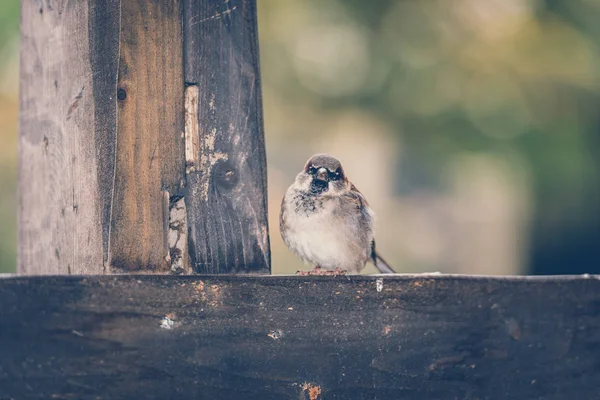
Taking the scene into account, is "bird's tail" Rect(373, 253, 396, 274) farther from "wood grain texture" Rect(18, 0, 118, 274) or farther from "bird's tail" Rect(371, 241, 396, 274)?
"wood grain texture" Rect(18, 0, 118, 274)

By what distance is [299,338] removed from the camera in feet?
5.07

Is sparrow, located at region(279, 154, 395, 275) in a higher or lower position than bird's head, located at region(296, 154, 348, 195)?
lower


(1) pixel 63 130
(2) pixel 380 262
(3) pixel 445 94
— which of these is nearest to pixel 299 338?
(1) pixel 63 130

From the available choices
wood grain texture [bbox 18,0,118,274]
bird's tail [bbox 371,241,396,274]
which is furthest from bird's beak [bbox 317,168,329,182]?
wood grain texture [bbox 18,0,118,274]

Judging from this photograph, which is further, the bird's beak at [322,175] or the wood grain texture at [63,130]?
the bird's beak at [322,175]

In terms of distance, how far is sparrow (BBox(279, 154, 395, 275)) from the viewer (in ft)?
12.0

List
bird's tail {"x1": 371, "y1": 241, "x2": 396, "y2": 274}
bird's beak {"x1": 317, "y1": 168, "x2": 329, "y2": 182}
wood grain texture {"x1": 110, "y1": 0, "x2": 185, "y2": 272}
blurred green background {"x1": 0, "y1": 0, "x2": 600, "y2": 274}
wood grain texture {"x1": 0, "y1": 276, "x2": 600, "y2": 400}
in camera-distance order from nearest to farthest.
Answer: wood grain texture {"x1": 0, "y1": 276, "x2": 600, "y2": 400}
wood grain texture {"x1": 110, "y1": 0, "x2": 185, "y2": 272}
bird's beak {"x1": 317, "y1": 168, "x2": 329, "y2": 182}
bird's tail {"x1": 371, "y1": 241, "x2": 396, "y2": 274}
blurred green background {"x1": 0, "y1": 0, "x2": 600, "y2": 274}

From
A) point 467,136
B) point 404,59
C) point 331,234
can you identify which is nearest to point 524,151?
point 467,136

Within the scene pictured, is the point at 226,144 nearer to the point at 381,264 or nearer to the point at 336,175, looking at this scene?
the point at 336,175

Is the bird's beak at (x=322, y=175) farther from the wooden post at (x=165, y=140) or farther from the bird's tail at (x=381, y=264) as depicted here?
the wooden post at (x=165, y=140)

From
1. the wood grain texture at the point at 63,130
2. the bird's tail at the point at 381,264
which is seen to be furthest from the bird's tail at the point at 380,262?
the wood grain texture at the point at 63,130

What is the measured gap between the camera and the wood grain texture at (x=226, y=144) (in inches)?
Answer: 71.7

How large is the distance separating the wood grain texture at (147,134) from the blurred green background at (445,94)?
4.72 metres

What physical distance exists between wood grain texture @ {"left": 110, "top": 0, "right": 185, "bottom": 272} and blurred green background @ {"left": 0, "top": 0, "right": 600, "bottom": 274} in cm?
472
